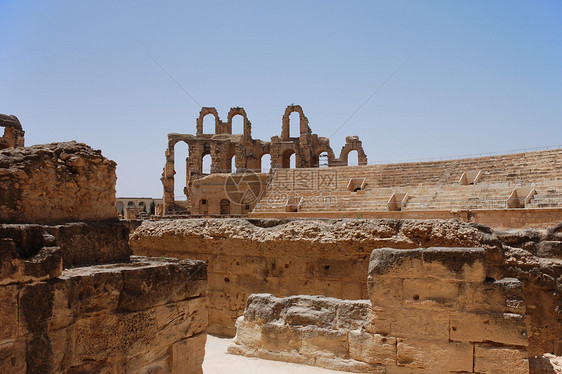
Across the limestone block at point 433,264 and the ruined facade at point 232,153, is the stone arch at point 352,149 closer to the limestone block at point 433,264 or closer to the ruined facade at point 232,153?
the ruined facade at point 232,153

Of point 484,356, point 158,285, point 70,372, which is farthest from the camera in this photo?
point 484,356

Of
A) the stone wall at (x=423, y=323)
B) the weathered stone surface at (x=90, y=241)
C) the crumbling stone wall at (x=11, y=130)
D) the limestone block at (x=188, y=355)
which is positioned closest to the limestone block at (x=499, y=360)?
the stone wall at (x=423, y=323)

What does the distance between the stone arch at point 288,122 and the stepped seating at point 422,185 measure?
8974mm

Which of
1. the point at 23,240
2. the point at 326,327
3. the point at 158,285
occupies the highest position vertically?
the point at 23,240

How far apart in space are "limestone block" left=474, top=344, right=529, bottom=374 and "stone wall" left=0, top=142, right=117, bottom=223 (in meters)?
4.15

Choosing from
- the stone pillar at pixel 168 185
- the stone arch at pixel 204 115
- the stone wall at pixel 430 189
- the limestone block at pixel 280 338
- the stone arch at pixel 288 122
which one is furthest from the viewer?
the stone arch at pixel 204 115

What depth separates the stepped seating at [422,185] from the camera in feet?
57.3

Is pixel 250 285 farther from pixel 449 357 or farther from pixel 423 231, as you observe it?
pixel 449 357

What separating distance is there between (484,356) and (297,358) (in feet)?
7.16

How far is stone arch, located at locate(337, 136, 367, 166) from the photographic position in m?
33.1

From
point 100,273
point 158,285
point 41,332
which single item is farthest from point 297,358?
point 41,332

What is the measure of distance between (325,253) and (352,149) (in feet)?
89.6

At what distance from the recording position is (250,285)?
24.9 ft

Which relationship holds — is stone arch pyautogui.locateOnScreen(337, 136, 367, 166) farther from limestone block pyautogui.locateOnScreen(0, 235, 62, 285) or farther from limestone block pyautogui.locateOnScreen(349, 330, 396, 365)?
limestone block pyautogui.locateOnScreen(0, 235, 62, 285)
